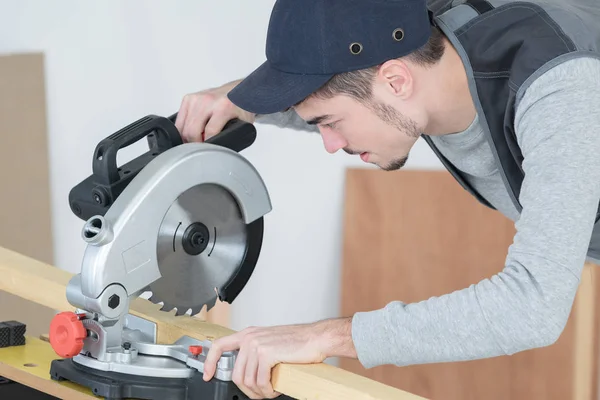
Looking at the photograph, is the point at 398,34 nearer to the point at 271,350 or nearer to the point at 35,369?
the point at 271,350

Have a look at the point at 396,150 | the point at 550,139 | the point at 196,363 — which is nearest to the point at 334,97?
the point at 396,150

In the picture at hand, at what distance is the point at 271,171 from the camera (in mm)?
3773

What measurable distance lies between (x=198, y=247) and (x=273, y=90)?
31 cm

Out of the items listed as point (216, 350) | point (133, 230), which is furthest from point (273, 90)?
point (216, 350)

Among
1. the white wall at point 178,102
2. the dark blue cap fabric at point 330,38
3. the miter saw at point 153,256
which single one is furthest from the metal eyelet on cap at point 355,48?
the white wall at point 178,102

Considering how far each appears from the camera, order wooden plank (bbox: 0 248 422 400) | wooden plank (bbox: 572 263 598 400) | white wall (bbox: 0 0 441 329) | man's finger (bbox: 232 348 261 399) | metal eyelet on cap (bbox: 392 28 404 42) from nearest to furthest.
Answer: wooden plank (bbox: 0 248 422 400) → man's finger (bbox: 232 348 261 399) → metal eyelet on cap (bbox: 392 28 404 42) → wooden plank (bbox: 572 263 598 400) → white wall (bbox: 0 0 441 329)

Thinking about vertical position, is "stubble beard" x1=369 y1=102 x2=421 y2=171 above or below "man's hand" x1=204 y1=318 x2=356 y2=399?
above

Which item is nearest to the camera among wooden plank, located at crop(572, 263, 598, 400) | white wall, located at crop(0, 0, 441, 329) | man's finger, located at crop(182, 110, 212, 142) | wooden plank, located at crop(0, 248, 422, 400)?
wooden plank, located at crop(0, 248, 422, 400)

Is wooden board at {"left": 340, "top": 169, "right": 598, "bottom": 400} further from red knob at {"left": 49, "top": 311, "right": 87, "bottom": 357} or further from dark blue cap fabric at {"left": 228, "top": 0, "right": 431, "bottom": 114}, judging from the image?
red knob at {"left": 49, "top": 311, "right": 87, "bottom": 357}

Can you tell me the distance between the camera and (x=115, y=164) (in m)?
1.55

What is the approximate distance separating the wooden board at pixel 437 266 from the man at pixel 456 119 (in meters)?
1.40

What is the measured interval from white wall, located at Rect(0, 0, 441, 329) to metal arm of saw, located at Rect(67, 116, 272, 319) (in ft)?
6.25

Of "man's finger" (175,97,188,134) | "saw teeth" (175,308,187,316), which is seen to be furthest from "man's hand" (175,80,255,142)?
"saw teeth" (175,308,187,316)

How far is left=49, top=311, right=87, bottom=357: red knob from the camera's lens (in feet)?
5.12
